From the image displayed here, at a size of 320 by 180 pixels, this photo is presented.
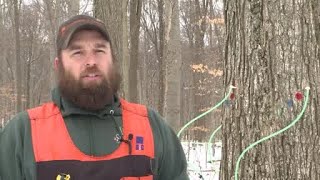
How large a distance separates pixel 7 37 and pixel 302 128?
29.6m

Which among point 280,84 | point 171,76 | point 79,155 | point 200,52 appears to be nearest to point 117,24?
point 280,84

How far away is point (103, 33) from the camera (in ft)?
7.21

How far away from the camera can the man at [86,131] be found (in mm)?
2008

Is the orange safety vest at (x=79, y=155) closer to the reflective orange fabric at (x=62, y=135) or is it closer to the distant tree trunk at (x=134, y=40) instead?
the reflective orange fabric at (x=62, y=135)

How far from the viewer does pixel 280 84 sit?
3.01m

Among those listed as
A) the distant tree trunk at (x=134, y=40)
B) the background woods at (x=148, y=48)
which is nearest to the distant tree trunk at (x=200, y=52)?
the background woods at (x=148, y=48)

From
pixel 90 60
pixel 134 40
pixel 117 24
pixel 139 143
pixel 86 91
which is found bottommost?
pixel 139 143

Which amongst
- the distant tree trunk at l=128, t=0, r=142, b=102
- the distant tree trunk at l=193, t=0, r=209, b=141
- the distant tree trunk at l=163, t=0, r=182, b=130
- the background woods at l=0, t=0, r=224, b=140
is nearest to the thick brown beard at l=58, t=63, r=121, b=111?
the background woods at l=0, t=0, r=224, b=140

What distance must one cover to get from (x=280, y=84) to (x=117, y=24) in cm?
437

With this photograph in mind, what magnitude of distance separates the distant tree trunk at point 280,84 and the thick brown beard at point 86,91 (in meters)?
1.24

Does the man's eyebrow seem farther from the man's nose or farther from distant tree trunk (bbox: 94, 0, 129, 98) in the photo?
distant tree trunk (bbox: 94, 0, 129, 98)

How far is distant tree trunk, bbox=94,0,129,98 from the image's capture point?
6.77m

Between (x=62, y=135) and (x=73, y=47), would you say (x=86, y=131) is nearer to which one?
(x=62, y=135)

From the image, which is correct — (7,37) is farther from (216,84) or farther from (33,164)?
(33,164)
